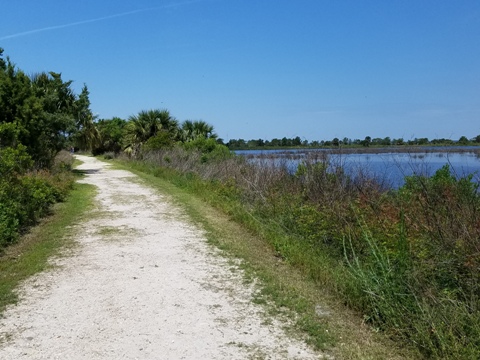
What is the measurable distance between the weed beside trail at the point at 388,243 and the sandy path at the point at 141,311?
1.18 m

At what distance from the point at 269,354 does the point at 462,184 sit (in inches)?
218

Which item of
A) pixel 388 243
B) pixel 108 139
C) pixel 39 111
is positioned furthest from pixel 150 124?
pixel 388 243

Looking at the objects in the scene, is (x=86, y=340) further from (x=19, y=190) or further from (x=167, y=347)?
(x=19, y=190)

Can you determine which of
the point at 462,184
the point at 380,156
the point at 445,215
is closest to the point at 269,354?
the point at 445,215

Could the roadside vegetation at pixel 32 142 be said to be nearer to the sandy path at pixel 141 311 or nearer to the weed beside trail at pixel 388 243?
the sandy path at pixel 141 311

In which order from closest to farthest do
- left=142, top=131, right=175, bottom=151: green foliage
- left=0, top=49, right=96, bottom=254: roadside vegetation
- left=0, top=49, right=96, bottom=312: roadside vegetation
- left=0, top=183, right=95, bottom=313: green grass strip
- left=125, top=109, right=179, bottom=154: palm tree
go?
left=0, top=183, right=95, bottom=313: green grass strip → left=0, top=49, right=96, bottom=312: roadside vegetation → left=0, top=49, right=96, bottom=254: roadside vegetation → left=142, top=131, right=175, bottom=151: green foliage → left=125, top=109, right=179, bottom=154: palm tree

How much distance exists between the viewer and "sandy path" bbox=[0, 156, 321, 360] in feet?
13.7

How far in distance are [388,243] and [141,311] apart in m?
3.57

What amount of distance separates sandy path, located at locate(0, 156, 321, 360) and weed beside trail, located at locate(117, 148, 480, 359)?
46.5 inches

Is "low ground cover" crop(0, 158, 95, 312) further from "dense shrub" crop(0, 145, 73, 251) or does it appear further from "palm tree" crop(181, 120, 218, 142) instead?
"palm tree" crop(181, 120, 218, 142)

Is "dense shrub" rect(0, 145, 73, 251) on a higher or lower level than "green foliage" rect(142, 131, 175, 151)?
lower

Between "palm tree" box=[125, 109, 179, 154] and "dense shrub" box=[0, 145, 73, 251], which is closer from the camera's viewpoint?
"dense shrub" box=[0, 145, 73, 251]

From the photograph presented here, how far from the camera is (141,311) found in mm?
5125

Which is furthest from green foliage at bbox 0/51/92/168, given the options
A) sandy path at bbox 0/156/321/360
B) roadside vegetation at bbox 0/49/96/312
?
sandy path at bbox 0/156/321/360
